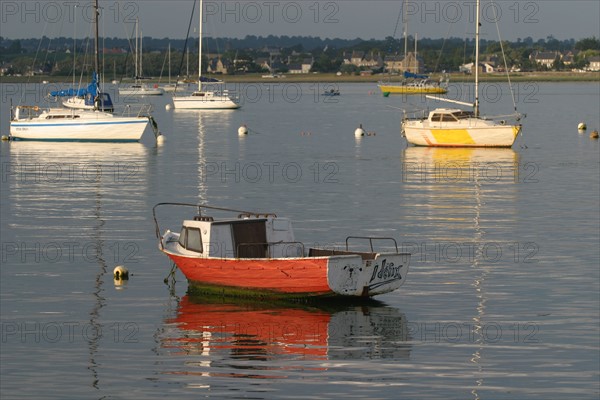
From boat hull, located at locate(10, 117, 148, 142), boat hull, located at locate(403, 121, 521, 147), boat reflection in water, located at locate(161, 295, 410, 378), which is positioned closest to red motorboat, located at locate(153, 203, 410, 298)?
boat reflection in water, located at locate(161, 295, 410, 378)

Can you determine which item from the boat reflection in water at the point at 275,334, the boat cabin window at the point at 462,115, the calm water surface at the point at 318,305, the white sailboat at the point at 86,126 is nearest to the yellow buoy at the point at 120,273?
the calm water surface at the point at 318,305

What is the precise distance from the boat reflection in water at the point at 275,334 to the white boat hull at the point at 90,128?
6301cm

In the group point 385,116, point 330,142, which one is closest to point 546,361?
point 330,142

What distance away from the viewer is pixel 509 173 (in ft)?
262

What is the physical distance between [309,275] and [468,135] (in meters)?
59.8

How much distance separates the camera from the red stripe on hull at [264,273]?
35.8 m

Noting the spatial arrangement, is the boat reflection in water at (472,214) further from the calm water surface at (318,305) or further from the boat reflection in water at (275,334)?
the boat reflection in water at (275,334)

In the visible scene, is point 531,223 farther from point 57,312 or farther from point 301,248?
point 57,312

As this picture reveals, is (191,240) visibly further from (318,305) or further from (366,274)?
(366,274)

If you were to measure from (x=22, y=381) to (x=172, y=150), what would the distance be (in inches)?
2862

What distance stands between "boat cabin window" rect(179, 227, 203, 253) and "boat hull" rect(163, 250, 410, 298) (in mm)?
637

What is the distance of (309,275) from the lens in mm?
35969

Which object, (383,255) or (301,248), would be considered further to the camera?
(301,248)

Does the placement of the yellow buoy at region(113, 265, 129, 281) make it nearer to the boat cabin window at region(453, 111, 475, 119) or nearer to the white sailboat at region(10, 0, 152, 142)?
the boat cabin window at region(453, 111, 475, 119)
